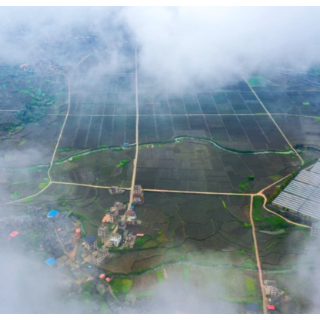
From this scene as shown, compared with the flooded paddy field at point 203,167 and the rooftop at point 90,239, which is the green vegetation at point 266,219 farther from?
the rooftop at point 90,239

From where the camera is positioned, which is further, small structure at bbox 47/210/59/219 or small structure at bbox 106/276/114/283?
small structure at bbox 47/210/59/219

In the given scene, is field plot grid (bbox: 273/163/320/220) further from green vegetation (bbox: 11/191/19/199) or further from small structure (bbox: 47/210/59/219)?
green vegetation (bbox: 11/191/19/199)

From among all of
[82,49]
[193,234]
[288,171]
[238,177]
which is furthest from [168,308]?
[82,49]

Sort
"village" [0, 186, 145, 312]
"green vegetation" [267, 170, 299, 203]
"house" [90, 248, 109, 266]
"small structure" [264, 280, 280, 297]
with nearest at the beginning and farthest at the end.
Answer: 1. "small structure" [264, 280, 280, 297]
2. "village" [0, 186, 145, 312]
3. "house" [90, 248, 109, 266]
4. "green vegetation" [267, 170, 299, 203]

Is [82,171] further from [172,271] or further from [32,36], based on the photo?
[32,36]

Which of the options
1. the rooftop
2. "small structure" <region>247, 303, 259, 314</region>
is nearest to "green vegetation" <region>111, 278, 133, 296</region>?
the rooftop

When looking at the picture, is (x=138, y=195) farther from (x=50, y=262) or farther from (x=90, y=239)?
(x=50, y=262)

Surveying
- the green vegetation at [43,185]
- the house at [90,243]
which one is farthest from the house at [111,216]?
the green vegetation at [43,185]
